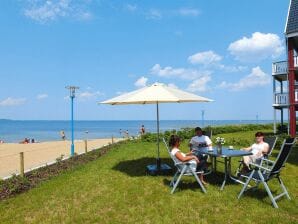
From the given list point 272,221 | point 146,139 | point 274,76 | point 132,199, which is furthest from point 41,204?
point 274,76

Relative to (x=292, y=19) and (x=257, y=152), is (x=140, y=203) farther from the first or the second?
(x=292, y=19)

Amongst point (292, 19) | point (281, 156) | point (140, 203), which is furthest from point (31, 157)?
point (292, 19)

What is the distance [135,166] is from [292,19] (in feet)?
52.0

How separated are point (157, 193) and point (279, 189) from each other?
8.35 feet

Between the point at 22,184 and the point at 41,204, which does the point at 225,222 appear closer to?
the point at 41,204

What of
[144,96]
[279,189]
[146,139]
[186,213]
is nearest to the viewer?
[186,213]

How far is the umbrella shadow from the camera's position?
1023 centimetres

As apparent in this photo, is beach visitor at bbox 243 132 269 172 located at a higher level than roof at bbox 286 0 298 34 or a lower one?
lower

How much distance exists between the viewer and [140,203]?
7.04m

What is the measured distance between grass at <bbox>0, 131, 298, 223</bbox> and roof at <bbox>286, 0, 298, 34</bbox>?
48.0 feet

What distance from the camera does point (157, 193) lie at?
7750 millimetres

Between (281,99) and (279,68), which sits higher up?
(279,68)

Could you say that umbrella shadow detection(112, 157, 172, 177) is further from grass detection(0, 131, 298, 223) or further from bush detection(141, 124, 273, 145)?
bush detection(141, 124, 273, 145)

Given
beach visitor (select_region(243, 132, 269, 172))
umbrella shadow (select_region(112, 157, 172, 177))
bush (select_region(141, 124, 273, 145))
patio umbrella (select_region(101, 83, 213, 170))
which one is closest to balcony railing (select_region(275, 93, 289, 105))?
bush (select_region(141, 124, 273, 145))
